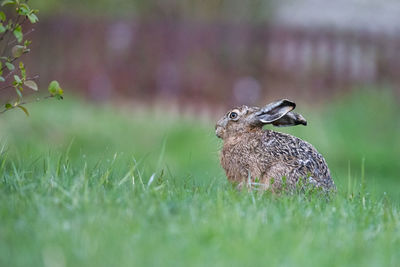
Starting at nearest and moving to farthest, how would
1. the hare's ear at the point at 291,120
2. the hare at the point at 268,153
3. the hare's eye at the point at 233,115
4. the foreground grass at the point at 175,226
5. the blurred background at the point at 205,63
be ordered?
the foreground grass at the point at 175,226 → the hare at the point at 268,153 → the hare's ear at the point at 291,120 → the hare's eye at the point at 233,115 → the blurred background at the point at 205,63

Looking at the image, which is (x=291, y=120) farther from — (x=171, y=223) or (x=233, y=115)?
(x=171, y=223)

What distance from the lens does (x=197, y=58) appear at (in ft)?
52.1

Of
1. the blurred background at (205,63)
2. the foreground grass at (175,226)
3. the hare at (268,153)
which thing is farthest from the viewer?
the blurred background at (205,63)

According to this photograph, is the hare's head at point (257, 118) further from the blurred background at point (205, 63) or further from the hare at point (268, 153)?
the blurred background at point (205, 63)

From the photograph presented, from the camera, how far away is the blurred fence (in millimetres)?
15695

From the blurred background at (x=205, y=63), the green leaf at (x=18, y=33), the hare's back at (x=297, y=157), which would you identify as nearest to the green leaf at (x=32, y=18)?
the green leaf at (x=18, y=33)

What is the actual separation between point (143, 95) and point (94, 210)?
12127 millimetres

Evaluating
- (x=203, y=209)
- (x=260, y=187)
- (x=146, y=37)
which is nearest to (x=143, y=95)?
(x=146, y=37)

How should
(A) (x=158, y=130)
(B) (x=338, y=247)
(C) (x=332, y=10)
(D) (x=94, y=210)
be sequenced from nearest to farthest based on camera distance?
(B) (x=338, y=247)
(D) (x=94, y=210)
(A) (x=158, y=130)
(C) (x=332, y=10)

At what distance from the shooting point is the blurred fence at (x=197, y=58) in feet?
51.5

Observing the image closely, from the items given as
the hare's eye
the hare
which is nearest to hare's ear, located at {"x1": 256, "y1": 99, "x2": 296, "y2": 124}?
the hare

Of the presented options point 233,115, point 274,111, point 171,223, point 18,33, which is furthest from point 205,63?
point 171,223

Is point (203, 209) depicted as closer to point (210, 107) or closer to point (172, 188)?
point (172, 188)

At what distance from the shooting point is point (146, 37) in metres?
15.8
